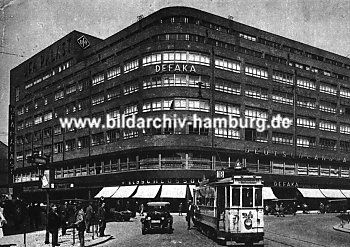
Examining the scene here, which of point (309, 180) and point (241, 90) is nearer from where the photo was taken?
point (241, 90)

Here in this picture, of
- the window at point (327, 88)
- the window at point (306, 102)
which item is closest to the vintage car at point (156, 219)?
the window at point (306, 102)

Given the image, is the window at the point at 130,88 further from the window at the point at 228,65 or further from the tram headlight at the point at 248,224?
the tram headlight at the point at 248,224

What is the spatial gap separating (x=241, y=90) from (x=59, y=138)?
104 feet

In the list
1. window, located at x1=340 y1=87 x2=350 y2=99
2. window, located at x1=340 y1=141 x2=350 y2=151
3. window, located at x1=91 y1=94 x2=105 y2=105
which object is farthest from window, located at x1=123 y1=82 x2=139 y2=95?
window, located at x1=340 y1=141 x2=350 y2=151

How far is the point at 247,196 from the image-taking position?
20844mm

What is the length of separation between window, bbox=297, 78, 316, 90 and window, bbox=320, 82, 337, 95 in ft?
6.82

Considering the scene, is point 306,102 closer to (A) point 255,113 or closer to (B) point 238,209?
(A) point 255,113

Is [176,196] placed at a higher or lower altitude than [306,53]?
lower

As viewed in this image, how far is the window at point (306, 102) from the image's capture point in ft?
230

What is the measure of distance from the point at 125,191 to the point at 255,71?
80.4ft

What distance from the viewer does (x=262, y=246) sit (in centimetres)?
2006

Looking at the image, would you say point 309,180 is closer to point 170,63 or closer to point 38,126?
point 170,63

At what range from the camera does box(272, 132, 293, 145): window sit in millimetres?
66188

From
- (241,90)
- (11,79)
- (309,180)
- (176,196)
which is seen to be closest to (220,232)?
(176,196)
